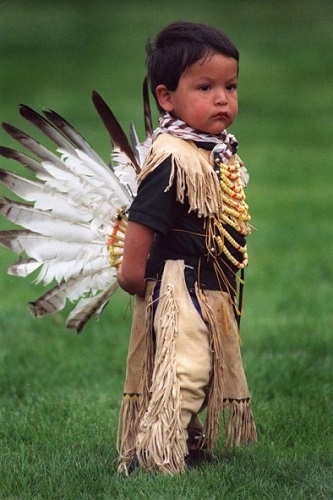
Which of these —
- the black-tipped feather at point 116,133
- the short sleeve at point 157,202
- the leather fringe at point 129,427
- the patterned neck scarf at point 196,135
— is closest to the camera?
the short sleeve at point 157,202

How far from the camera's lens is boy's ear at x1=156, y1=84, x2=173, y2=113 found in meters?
4.73

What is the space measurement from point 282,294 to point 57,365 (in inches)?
90.5

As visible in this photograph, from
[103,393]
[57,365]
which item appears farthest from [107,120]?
[57,365]

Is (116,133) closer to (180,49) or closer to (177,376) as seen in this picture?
(180,49)

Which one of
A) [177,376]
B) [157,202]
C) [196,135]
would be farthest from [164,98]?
[177,376]

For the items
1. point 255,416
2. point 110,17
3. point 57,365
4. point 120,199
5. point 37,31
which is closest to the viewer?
point 120,199

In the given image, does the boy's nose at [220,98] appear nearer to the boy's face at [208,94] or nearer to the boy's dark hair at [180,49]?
the boy's face at [208,94]

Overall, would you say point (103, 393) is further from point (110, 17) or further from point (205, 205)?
point (110, 17)

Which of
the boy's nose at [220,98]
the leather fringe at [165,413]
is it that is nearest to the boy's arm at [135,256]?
the leather fringe at [165,413]

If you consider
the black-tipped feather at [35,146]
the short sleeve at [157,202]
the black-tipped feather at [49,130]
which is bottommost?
the short sleeve at [157,202]

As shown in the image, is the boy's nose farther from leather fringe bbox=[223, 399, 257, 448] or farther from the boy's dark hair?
leather fringe bbox=[223, 399, 257, 448]

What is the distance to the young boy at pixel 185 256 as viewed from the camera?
4.61m

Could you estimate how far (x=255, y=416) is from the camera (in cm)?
604

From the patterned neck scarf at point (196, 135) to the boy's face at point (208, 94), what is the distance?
0.02m
